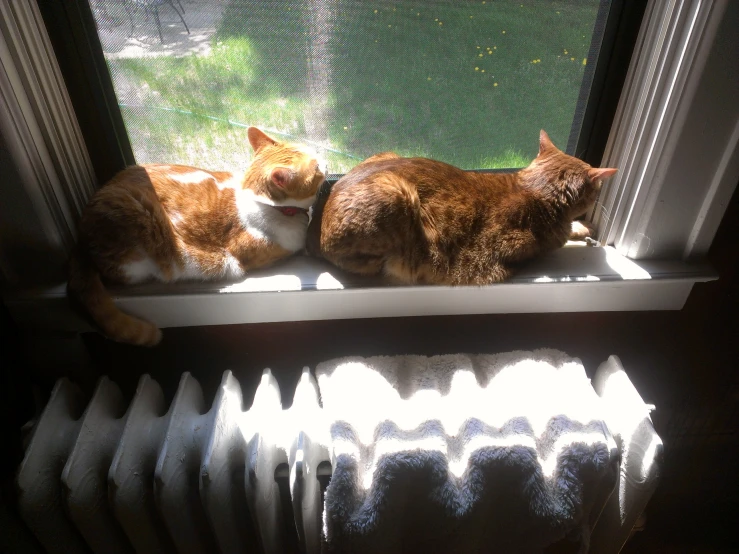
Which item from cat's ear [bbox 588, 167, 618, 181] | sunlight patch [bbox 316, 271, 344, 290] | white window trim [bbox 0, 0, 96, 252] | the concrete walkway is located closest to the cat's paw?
cat's ear [bbox 588, 167, 618, 181]

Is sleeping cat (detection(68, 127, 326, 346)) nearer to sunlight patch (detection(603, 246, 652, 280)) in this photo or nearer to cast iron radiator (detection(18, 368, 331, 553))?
cast iron radiator (detection(18, 368, 331, 553))

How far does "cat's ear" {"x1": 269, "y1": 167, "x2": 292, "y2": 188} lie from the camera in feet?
3.00

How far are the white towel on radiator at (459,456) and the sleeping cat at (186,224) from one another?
0.91 ft

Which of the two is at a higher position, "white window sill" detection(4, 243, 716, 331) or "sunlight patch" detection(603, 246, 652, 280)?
"sunlight patch" detection(603, 246, 652, 280)

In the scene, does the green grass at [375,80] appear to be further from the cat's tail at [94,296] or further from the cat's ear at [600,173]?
the cat's tail at [94,296]

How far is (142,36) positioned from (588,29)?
78 centimetres

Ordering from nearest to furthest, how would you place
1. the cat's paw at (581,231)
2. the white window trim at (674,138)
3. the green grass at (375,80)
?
the white window trim at (674,138) → the green grass at (375,80) → the cat's paw at (581,231)

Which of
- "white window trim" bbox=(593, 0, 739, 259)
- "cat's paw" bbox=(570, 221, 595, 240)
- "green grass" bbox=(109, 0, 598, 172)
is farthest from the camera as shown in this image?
"cat's paw" bbox=(570, 221, 595, 240)

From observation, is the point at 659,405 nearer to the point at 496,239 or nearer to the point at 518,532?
the point at 518,532

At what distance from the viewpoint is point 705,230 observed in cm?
96

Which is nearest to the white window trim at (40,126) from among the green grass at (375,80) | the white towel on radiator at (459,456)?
the green grass at (375,80)

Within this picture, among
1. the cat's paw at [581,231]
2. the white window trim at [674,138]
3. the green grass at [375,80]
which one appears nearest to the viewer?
the white window trim at [674,138]

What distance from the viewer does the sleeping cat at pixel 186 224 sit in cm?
89

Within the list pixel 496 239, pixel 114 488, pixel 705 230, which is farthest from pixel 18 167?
pixel 705 230
